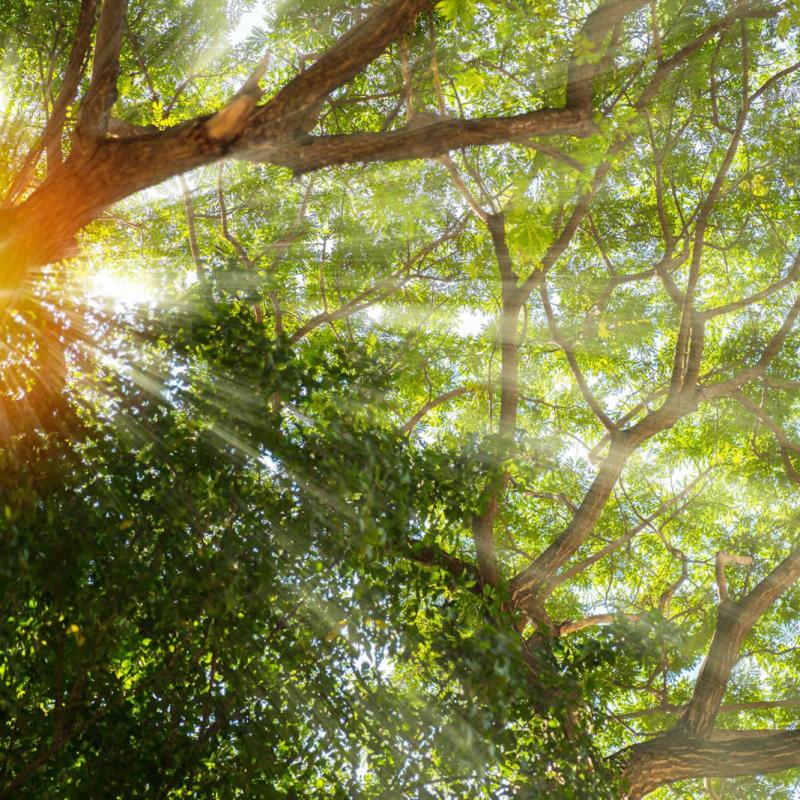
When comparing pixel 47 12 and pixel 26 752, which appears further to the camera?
pixel 47 12

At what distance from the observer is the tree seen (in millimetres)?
3473

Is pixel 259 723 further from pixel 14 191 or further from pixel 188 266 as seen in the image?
pixel 188 266

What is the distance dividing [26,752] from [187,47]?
19.4ft

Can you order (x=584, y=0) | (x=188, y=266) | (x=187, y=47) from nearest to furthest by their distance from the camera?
1. (x=584, y=0)
2. (x=187, y=47)
3. (x=188, y=266)

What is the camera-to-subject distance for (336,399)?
3924 millimetres

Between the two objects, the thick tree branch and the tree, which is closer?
the tree

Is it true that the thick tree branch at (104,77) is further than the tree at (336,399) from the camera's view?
Yes

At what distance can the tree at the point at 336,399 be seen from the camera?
3473mm

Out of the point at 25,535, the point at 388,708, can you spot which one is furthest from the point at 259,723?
the point at 25,535

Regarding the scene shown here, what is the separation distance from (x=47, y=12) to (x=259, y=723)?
5907 millimetres

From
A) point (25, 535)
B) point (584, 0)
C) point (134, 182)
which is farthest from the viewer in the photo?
point (584, 0)

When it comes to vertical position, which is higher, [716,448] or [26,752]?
[716,448]

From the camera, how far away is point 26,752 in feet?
11.0

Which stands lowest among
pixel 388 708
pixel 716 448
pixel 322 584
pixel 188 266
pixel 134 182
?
pixel 388 708
